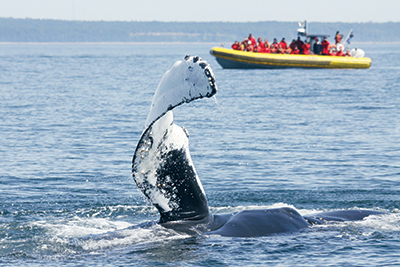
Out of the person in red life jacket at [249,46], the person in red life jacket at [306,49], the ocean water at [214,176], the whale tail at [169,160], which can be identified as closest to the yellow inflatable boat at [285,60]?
the person in red life jacket at [249,46]

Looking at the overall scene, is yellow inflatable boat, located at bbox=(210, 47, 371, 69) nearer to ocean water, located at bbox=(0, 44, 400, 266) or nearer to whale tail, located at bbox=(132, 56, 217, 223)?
ocean water, located at bbox=(0, 44, 400, 266)

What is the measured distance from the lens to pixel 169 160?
22.4 ft

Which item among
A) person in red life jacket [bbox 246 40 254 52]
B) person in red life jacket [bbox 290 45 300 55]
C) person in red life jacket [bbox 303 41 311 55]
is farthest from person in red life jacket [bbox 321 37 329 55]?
person in red life jacket [bbox 246 40 254 52]

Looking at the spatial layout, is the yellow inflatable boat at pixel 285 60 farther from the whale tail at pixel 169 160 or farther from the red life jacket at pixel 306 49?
the whale tail at pixel 169 160

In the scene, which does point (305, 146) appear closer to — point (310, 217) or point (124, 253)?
point (310, 217)

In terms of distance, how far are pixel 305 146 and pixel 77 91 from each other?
69.7 ft

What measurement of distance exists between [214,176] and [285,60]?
1305 inches

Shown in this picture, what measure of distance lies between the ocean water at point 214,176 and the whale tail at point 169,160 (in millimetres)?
339

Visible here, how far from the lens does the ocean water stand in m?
7.23

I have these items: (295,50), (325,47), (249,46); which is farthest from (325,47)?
(249,46)

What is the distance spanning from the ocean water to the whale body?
0.47 ft

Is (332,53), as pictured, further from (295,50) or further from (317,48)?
(295,50)

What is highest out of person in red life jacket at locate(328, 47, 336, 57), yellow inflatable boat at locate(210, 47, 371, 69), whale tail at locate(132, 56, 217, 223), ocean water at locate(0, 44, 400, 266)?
person in red life jacket at locate(328, 47, 336, 57)

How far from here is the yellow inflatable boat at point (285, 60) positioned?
45.2 meters
